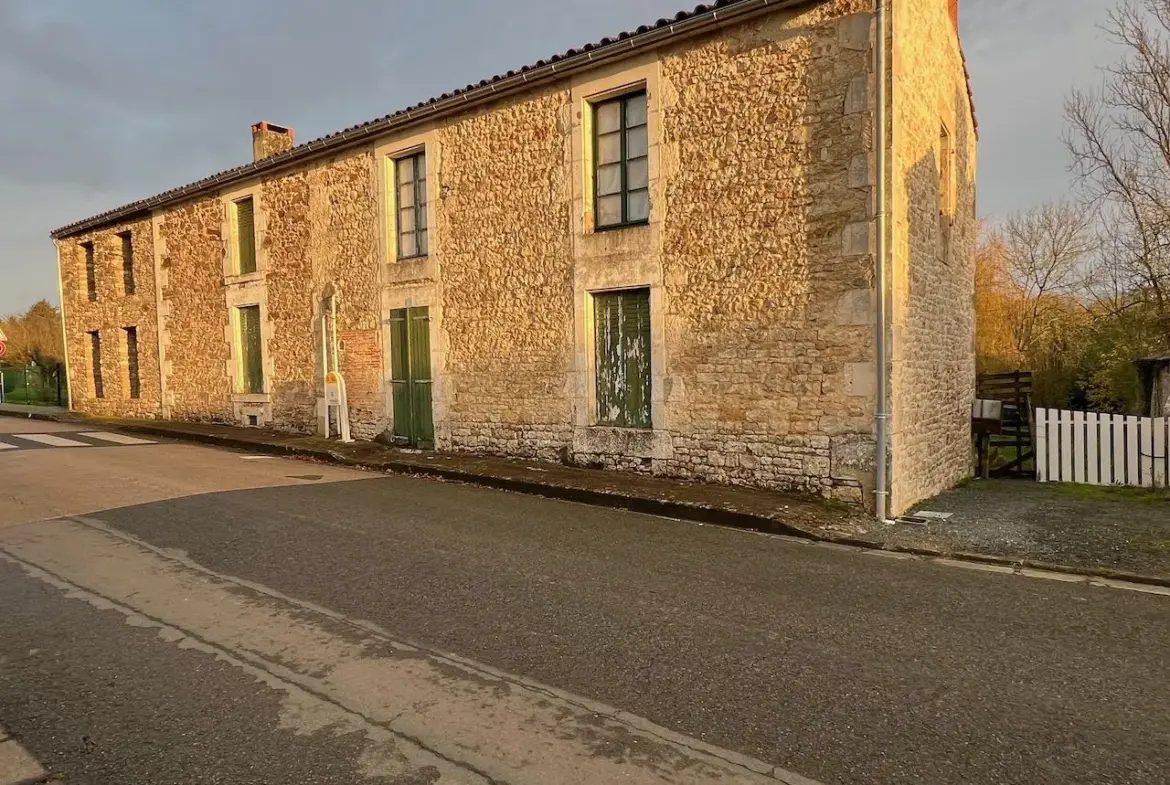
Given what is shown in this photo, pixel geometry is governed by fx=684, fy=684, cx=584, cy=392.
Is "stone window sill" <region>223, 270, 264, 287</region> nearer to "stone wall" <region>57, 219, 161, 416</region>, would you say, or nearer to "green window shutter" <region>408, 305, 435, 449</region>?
"stone wall" <region>57, 219, 161, 416</region>

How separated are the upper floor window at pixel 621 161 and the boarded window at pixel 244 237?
346 inches

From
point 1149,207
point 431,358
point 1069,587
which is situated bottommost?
point 1069,587

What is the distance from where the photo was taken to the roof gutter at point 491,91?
7848 millimetres

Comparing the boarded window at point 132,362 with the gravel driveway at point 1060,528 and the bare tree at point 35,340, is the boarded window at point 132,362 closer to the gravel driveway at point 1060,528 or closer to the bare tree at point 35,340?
the bare tree at point 35,340

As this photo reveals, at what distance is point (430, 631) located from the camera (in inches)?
154

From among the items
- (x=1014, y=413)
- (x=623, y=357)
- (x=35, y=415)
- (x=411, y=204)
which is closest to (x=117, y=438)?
(x=411, y=204)

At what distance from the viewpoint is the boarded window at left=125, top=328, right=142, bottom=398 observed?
59.2ft

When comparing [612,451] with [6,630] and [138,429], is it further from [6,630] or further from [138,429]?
[138,429]

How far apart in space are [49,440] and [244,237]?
5372 millimetres

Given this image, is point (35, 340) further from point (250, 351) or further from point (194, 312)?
point (250, 351)

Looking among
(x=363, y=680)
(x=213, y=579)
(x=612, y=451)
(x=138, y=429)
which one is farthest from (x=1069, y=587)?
(x=138, y=429)

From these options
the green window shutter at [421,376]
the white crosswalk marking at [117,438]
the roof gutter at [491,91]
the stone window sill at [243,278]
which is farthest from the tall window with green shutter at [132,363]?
the green window shutter at [421,376]

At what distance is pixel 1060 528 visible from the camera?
644 cm

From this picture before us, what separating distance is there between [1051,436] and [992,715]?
320 inches
